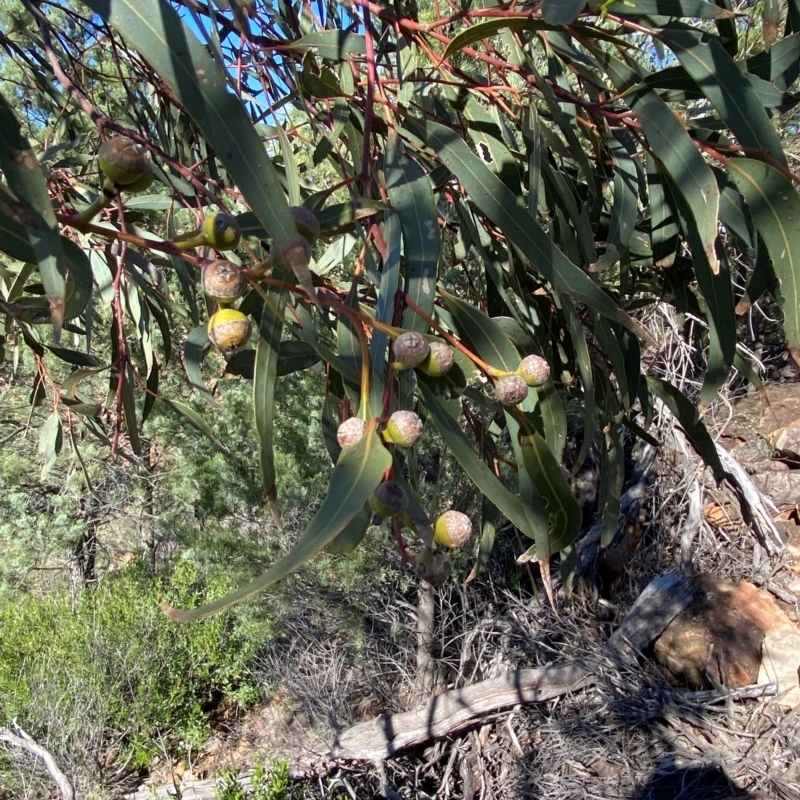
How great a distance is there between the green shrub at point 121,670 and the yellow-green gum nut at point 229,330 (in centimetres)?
310

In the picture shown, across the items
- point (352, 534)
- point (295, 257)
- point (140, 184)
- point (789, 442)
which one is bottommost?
point (789, 442)

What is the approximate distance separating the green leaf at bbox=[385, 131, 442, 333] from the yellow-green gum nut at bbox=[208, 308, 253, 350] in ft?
0.70

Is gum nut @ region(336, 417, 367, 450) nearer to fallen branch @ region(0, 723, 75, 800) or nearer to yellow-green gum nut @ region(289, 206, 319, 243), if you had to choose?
yellow-green gum nut @ region(289, 206, 319, 243)

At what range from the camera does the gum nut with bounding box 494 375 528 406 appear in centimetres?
63

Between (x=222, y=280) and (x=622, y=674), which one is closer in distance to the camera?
(x=222, y=280)

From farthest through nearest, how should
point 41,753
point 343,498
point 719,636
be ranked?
1. point 41,753
2. point 719,636
3. point 343,498

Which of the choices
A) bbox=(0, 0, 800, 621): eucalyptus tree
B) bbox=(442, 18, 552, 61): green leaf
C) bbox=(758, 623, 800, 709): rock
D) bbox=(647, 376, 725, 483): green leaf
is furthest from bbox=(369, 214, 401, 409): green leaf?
bbox=(758, 623, 800, 709): rock

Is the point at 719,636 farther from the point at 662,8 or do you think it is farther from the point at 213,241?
the point at 213,241

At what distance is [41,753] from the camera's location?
3.07 metres

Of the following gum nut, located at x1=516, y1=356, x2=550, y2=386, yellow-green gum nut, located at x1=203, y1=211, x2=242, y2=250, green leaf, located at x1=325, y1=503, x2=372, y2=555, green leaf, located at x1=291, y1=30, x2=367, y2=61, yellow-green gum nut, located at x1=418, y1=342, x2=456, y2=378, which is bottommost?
green leaf, located at x1=325, y1=503, x2=372, y2=555

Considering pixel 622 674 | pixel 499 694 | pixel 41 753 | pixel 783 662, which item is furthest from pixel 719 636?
pixel 41 753

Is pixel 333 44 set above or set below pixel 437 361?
above

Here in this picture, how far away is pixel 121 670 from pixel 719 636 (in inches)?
111

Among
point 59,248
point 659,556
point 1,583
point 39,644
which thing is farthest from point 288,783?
point 59,248
